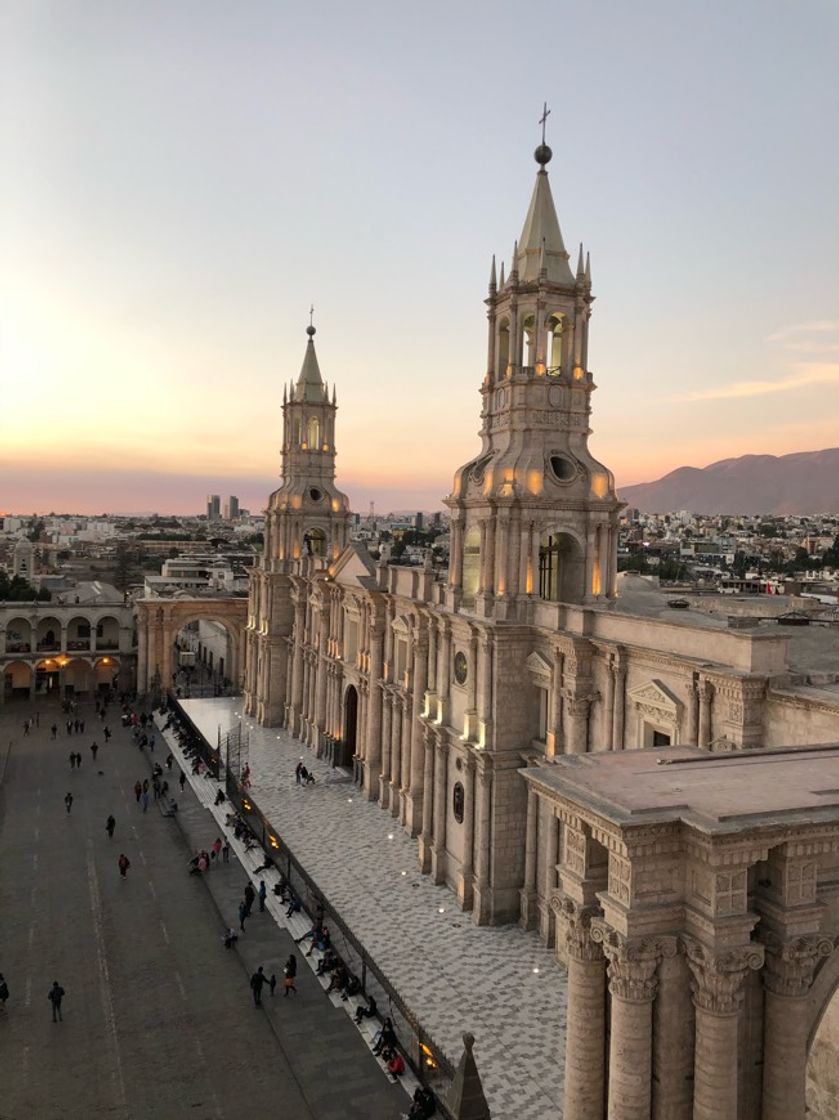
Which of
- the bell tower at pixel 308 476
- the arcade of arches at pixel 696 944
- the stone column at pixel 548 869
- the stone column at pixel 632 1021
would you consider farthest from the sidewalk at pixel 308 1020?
the bell tower at pixel 308 476

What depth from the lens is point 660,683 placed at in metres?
19.8

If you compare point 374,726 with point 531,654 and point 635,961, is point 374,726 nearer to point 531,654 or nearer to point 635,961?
point 531,654

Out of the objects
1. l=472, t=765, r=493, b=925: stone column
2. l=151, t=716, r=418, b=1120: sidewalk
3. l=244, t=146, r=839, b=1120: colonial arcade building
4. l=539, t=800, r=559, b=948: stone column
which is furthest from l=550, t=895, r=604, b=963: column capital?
l=472, t=765, r=493, b=925: stone column

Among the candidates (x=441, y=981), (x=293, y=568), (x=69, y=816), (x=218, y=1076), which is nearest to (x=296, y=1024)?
(x=218, y=1076)

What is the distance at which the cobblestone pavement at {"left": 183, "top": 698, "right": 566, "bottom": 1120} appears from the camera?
59.2 feet

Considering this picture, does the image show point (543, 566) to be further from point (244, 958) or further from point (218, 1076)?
point (218, 1076)

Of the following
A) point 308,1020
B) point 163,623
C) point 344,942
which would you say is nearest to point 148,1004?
point 308,1020

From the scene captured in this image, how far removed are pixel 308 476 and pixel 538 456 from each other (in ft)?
83.5

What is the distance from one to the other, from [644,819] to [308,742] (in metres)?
36.9

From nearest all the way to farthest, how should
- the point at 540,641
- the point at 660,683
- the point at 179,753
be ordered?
the point at 660,683 → the point at 540,641 → the point at 179,753

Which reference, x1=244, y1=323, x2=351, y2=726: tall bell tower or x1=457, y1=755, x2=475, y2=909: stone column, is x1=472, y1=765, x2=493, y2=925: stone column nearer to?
x1=457, y1=755, x2=475, y2=909: stone column

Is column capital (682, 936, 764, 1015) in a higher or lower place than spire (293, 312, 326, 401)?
lower

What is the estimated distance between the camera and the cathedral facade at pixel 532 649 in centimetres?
1902

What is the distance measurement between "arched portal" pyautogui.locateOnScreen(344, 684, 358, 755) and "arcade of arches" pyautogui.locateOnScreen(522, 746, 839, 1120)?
29771 millimetres
